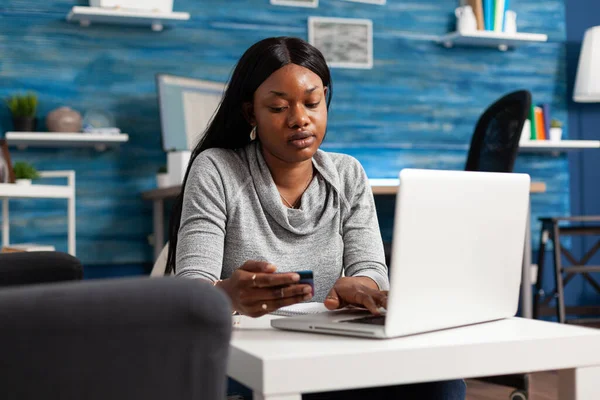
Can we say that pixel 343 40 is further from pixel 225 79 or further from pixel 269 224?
pixel 269 224

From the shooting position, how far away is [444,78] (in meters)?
4.44

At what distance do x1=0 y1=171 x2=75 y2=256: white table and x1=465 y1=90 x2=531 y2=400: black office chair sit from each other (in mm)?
1553

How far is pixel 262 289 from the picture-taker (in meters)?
1.09

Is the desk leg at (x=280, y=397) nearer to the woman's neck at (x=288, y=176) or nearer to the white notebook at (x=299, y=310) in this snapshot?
the white notebook at (x=299, y=310)

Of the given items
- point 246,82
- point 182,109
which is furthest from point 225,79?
point 246,82

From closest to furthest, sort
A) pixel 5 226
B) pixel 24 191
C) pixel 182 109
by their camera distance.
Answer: pixel 24 191, pixel 5 226, pixel 182 109

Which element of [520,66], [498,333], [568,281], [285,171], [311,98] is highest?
[520,66]

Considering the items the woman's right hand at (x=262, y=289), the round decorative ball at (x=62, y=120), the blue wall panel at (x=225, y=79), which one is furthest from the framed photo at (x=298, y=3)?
the woman's right hand at (x=262, y=289)

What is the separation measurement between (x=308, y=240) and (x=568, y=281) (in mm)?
3344

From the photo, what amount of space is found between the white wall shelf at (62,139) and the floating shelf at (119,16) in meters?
0.54

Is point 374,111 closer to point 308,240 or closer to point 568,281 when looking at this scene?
point 568,281

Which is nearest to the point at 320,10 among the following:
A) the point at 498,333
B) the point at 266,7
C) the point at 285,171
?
the point at 266,7

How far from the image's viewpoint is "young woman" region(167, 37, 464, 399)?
1.55 meters

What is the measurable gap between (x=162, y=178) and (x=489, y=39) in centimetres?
193
